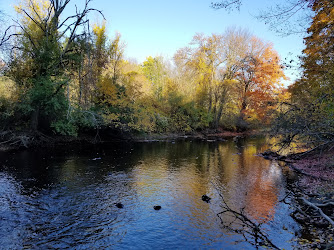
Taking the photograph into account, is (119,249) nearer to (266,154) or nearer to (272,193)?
(272,193)

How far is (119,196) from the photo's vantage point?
30.8 feet

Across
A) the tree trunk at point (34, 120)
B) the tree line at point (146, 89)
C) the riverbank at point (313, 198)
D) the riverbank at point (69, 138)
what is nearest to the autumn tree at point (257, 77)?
the tree line at point (146, 89)

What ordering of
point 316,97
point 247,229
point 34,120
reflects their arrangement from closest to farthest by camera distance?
point 247,229
point 316,97
point 34,120

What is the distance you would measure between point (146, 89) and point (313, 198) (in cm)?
2496

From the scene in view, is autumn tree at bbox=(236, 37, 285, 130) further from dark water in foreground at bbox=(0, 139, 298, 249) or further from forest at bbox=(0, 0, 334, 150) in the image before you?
dark water in foreground at bbox=(0, 139, 298, 249)

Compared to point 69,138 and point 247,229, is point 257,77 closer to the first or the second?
point 69,138

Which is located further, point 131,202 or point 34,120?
point 34,120

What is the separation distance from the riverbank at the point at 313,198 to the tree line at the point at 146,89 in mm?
5392

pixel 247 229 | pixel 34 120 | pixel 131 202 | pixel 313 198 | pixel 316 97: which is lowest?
pixel 247 229

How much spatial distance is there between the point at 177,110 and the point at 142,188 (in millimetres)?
23988

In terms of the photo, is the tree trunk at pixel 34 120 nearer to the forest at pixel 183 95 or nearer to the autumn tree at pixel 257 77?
the forest at pixel 183 95

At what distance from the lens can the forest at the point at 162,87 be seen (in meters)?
10.7

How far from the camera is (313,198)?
8297 mm

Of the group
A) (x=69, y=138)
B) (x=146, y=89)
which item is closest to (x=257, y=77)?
(x=146, y=89)
